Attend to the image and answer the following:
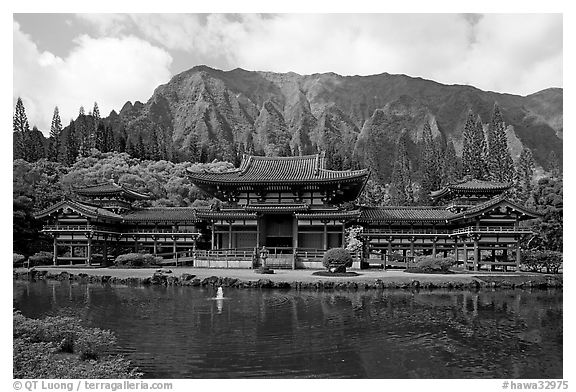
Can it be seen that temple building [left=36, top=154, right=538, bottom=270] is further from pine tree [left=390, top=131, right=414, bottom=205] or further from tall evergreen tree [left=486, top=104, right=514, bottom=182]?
pine tree [left=390, top=131, right=414, bottom=205]

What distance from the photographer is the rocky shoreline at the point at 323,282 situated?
2428 centimetres

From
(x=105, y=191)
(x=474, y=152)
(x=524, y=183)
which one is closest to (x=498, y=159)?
(x=474, y=152)

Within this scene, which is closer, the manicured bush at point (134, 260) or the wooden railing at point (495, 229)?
the wooden railing at point (495, 229)

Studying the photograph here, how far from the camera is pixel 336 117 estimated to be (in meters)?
181

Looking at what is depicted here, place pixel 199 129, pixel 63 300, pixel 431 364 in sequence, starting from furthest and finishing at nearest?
pixel 199 129
pixel 63 300
pixel 431 364

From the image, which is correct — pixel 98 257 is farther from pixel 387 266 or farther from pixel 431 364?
pixel 431 364

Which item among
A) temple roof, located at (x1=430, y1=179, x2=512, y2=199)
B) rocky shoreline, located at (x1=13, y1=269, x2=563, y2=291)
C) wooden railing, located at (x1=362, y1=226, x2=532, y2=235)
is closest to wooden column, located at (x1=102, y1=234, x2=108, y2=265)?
rocky shoreline, located at (x1=13, y1=269, x2=563, y2=291)

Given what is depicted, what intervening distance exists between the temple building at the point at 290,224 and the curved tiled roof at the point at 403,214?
3.3 inches

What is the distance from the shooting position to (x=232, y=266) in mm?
33812

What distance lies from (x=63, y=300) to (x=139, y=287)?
519cm

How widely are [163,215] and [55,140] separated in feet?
195

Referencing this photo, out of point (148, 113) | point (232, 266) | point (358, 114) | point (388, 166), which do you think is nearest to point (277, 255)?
point (232, 266)

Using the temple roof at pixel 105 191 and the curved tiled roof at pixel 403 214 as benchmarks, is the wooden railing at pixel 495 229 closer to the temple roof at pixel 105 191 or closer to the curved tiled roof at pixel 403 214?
the curved tiled roof at pixel 403 214

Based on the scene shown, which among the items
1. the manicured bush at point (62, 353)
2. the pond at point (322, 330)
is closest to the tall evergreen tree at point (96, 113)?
the pond at point (322, 330)
